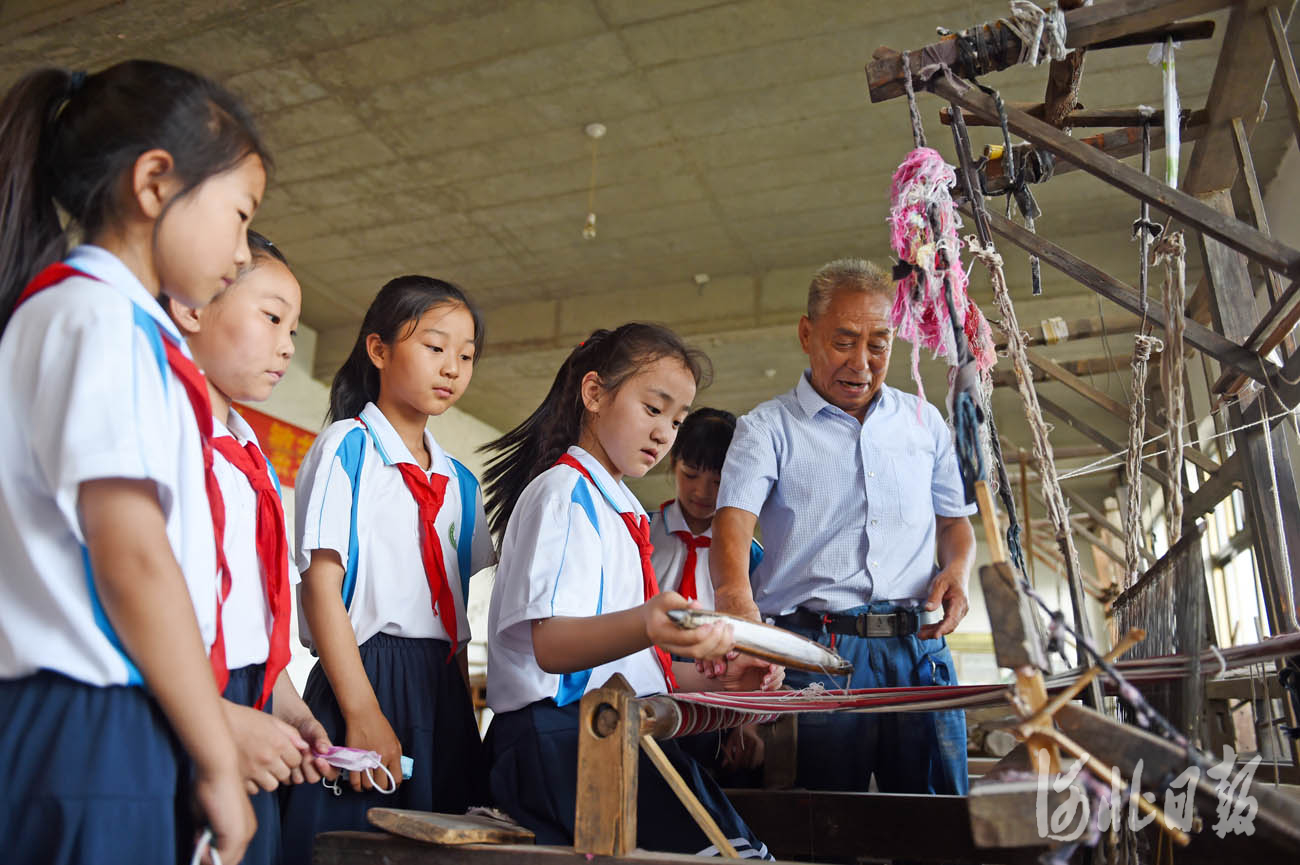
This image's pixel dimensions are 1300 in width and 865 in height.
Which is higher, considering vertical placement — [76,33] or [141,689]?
[76,33]

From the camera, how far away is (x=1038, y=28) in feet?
5.50

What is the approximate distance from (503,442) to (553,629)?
0.80 meters

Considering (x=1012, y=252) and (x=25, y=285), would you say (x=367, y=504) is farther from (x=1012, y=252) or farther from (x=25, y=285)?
(x=1012, y=252)

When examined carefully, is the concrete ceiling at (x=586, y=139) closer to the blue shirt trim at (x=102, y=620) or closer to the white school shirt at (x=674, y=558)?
the white school shirt at (x=674, y=558)

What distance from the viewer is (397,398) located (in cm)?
180

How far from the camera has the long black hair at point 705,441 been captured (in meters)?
2.51

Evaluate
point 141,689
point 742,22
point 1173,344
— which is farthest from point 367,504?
point 742,22

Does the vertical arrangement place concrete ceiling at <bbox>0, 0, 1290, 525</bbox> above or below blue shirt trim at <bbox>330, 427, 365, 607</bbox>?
above

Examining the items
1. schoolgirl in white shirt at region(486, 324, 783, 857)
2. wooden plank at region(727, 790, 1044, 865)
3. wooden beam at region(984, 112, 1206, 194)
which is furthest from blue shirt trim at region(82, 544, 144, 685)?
wooden beam at region(984, 112, 1206, 194)

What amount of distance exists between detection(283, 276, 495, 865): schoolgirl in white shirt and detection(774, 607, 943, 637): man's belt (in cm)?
70

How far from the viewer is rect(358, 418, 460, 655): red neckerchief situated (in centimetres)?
167

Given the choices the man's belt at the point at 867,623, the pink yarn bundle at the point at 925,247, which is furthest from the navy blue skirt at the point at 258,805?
the man's belt at the point at 867,623

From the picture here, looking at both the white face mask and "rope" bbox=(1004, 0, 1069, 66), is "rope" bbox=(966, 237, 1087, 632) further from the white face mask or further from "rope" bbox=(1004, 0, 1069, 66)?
the white face mask

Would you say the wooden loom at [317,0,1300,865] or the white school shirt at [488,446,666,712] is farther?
the white school shirt at [488,446,666,712]
